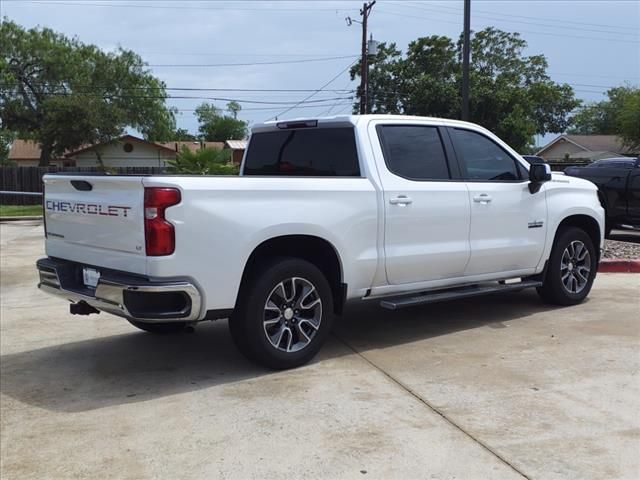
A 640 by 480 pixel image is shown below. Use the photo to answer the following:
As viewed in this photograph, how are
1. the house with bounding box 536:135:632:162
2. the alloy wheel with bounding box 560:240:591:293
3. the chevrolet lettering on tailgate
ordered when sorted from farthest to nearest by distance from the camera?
the house with bounding box 536:135:632:162 → the alloy wheel with bounding box 560:240:591:293 → the chevrolet lettering on tailgate

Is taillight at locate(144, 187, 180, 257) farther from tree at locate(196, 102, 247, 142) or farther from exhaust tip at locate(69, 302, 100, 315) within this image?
tree at locate(196, 102, 247, 142)

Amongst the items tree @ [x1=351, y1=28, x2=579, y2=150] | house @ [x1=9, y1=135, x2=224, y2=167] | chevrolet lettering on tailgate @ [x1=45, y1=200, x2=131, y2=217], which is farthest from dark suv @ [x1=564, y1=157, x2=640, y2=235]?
house @ [x1=9, y1=135, x2=224, y2=167]

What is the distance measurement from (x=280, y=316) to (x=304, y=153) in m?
1.74

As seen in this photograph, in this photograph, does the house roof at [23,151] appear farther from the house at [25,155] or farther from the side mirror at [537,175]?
the side mirror at [537,175]

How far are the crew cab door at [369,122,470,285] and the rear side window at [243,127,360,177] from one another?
0.84ft

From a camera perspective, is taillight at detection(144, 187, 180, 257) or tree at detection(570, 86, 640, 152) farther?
tree at detection(570, 86, 640, 152)

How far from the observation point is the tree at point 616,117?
45.9 m

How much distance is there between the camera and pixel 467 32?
67.8 ft

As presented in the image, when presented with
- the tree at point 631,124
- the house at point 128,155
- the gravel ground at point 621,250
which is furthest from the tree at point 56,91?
the gravel ground at point 621,250

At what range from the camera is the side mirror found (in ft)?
21.7

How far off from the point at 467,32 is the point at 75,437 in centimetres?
1915

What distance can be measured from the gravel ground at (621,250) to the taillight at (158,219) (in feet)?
26.0

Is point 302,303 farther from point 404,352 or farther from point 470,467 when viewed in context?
point 470,467

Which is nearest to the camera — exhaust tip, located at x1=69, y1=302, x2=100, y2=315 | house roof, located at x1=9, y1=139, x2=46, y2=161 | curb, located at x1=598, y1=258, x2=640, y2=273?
exhaust tip, located at x1=69, y1=302, x2=100, y2=315
